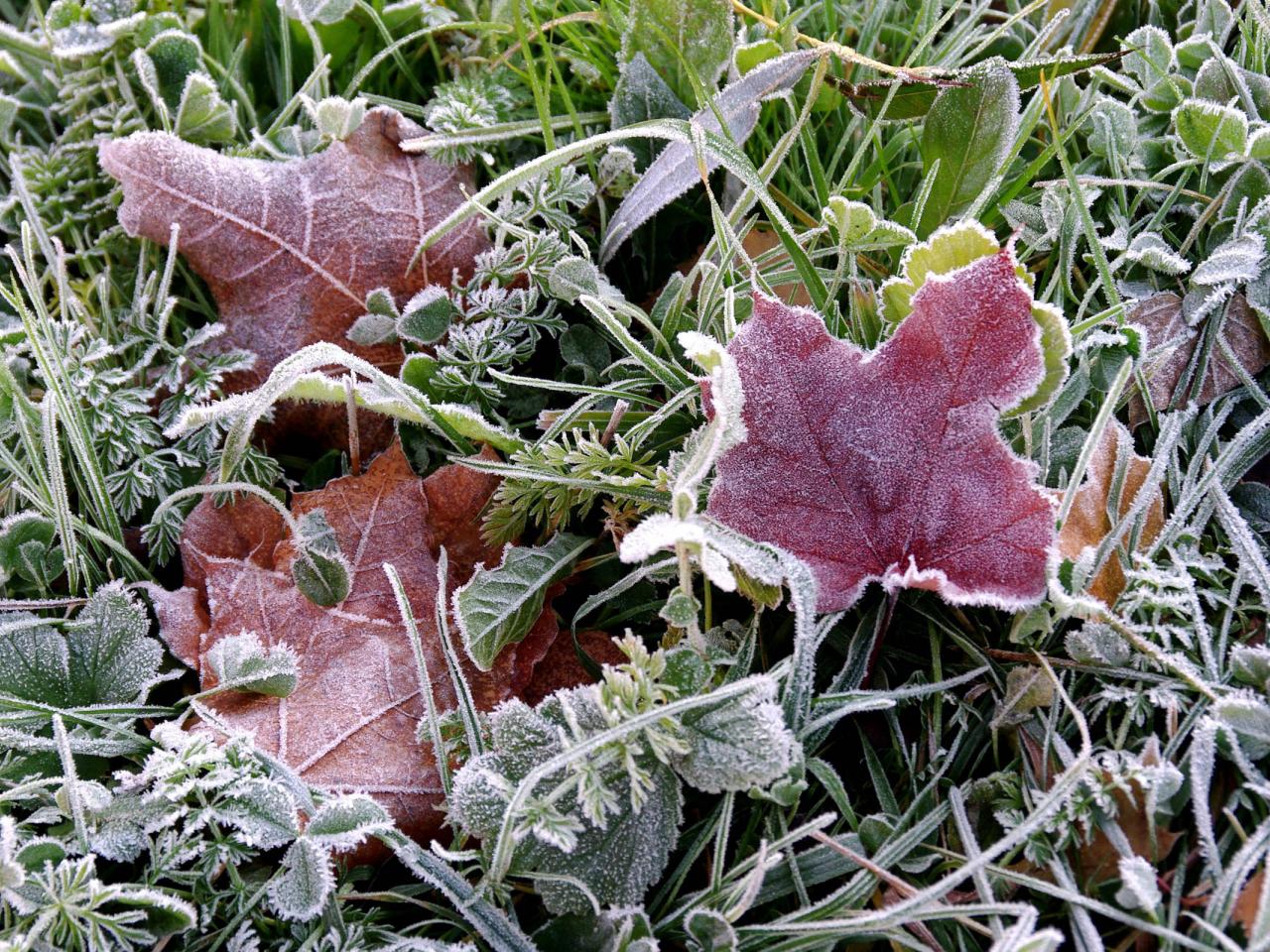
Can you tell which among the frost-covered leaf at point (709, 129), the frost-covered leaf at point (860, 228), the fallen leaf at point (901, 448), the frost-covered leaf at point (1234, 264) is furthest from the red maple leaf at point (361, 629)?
the frost-covered leaf at point (1234, 264)

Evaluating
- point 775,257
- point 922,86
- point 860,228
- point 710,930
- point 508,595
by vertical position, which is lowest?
point 710,930

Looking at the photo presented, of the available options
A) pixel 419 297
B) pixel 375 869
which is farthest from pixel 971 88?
pixel 375 869

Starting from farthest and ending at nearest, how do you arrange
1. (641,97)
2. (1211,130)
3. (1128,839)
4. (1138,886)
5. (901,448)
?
(641,97)
(1211,130)
(901,448)
(1128,839)
(1138,886)

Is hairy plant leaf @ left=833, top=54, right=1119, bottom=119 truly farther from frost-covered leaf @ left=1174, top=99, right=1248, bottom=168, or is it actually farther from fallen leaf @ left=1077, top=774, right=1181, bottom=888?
fallen leaf @ left=1077, top=774, right=1181, bottom=888

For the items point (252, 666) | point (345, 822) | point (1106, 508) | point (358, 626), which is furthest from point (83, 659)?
point (1106, 508)

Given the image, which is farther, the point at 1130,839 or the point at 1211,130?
the point at 1211,130

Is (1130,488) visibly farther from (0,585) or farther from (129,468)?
(0,585)

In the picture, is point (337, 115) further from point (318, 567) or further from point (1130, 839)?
point (1130, 839)
